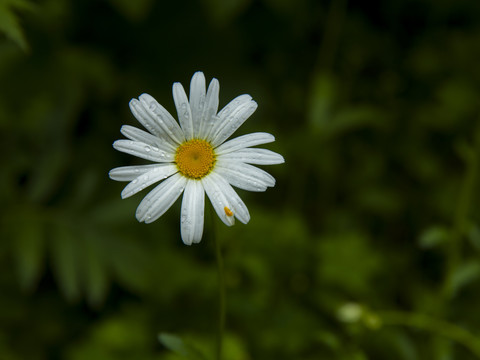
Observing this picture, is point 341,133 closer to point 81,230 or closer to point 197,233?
point 81,230

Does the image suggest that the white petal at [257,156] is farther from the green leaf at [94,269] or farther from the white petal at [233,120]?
the green leaf at [94,269]

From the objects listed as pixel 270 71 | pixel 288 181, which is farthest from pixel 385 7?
pixel 288 181

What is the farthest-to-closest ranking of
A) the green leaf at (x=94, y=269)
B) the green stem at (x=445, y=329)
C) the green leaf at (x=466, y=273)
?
the green leaf at (x=94, y=269), the green leaf at (x=466, y=273), the green stem at (x=445, y=329)

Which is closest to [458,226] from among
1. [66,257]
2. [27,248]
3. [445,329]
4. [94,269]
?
[445,329]

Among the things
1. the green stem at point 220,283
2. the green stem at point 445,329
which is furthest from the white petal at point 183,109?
the green stem at point 445,329

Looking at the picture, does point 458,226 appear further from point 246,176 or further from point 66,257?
point 66,257
